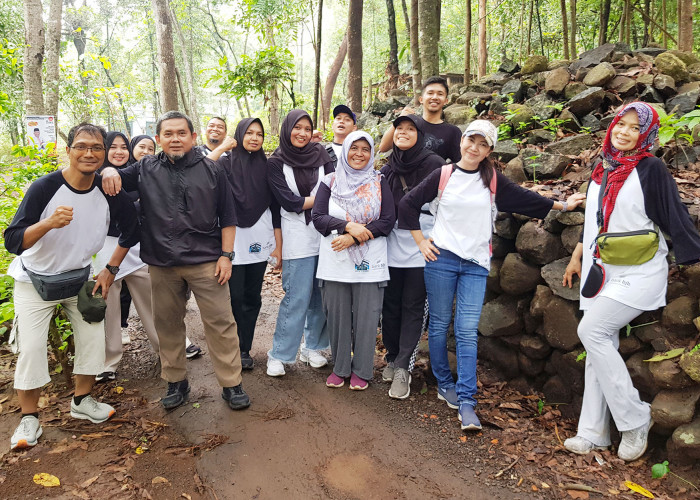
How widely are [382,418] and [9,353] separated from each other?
13.9ft

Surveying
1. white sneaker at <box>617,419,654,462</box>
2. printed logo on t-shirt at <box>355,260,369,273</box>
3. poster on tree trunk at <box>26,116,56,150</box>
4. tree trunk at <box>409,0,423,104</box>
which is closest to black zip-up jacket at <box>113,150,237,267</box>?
printed logo on t-shirt at <box>355,260,369,273</box>

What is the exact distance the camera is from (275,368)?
4.38 metres

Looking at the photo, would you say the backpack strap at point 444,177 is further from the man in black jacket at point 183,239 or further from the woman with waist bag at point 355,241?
the man in black jacket at point 183,239

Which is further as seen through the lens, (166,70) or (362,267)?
(166,70)

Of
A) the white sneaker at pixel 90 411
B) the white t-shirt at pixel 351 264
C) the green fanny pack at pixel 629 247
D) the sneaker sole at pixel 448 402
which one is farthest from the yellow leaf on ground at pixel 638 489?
the white sneaker at pixel 90 411

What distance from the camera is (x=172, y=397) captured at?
152 inches

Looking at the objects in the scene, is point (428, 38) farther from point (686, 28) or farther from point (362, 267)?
point (362, 267)

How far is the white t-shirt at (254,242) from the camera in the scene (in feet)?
13.9

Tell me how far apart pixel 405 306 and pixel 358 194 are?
1080 mm

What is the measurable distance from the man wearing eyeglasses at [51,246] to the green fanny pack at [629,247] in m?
3.50

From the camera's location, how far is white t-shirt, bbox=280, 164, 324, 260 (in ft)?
13.9

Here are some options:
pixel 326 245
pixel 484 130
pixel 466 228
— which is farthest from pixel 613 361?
pixel 326 245

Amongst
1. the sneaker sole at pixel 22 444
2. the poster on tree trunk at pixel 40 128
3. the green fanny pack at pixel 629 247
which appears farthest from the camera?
the poster on tree trunk at pixel 40 128

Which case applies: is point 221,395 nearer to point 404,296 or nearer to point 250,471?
point 250,471
